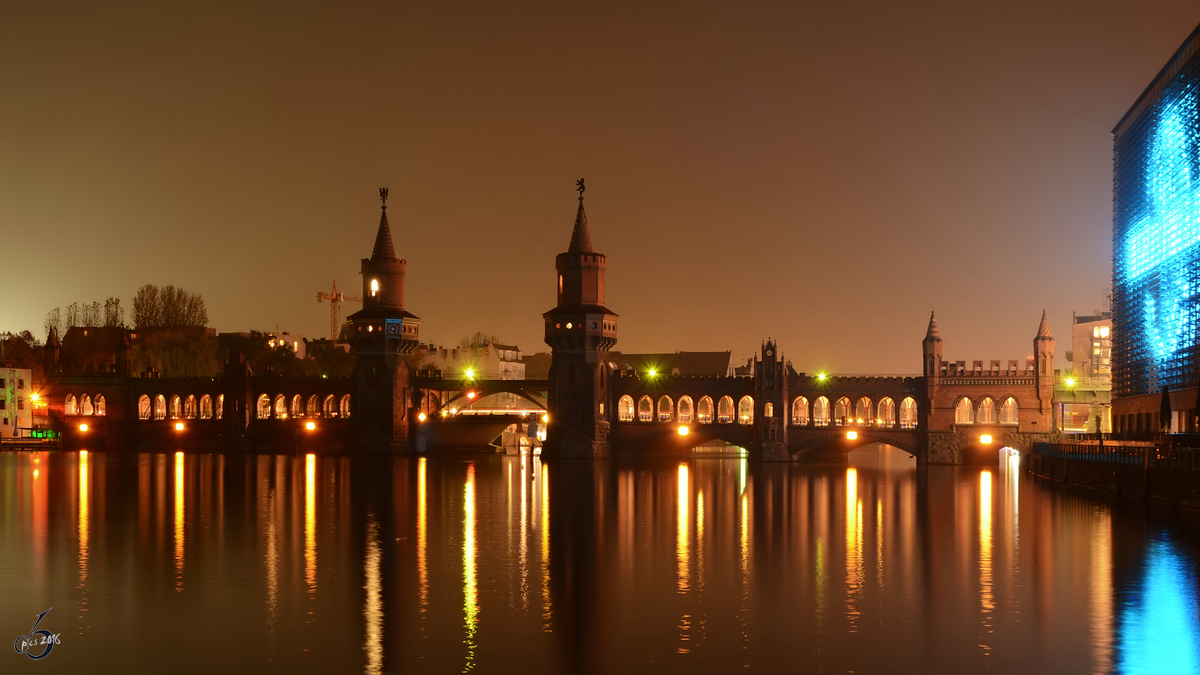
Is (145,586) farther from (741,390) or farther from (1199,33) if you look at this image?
(741,390)

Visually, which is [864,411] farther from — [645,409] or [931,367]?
[645,409]

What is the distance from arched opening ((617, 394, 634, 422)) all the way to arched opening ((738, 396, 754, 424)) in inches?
396

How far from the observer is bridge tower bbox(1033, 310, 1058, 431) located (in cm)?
9994

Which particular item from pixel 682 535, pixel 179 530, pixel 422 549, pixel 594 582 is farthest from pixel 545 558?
pixel 179 530

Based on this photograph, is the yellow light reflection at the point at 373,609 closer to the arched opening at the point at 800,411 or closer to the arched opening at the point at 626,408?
the arched opening at the point at 626,408

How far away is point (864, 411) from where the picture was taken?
4210 inches

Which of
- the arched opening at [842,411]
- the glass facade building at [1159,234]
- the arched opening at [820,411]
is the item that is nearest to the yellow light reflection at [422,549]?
the arched opening at [820,411]

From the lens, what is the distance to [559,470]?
91.0 meters

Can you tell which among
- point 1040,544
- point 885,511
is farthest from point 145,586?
point 885,511

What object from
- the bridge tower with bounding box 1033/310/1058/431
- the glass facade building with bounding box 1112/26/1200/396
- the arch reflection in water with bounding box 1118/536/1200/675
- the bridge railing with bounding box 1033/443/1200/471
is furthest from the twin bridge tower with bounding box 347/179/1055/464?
the arch reflection in water with bounding box 1118/536/1200/675

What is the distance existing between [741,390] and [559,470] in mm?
23619

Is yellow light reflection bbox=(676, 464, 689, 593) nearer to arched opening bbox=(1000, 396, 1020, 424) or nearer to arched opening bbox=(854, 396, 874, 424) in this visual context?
arched opening bbox=(854, 396, 874, 424)

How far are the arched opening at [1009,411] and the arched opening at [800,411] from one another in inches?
646

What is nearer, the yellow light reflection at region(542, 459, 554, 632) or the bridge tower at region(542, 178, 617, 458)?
the yellow light reflection at region(542, 459, 554, 632)
